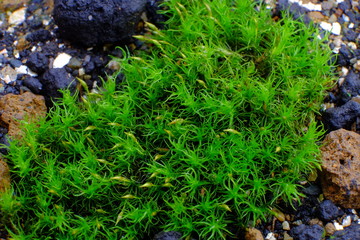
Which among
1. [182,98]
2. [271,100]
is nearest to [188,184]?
[182,98]

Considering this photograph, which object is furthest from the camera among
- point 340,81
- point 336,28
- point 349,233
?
point 336,28

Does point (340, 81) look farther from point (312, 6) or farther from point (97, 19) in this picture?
point (97, 19)

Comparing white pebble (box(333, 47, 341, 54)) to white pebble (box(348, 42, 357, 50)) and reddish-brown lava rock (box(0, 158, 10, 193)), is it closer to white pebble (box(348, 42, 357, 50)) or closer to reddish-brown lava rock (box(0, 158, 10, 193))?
white pebble (box(348, 42, 357, 50))

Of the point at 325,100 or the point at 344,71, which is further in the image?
the point at 344,71

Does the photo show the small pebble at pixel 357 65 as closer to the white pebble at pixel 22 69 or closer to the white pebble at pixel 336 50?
the white pebble at pixel 336 50

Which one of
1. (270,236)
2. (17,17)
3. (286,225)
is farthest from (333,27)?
(17,17)

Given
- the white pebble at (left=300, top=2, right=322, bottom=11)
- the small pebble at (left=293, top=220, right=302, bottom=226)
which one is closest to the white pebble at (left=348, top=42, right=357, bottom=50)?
the white pebble at (left=300, top=2, right=322, bottom=11)

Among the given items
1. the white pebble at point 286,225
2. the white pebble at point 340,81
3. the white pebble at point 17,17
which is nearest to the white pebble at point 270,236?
the white pebble at point 286,225
